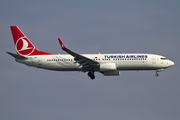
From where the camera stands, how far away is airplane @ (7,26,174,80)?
56906 millimetres

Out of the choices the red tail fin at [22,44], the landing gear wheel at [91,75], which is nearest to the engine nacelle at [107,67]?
the landing gear wheel at [91,75]

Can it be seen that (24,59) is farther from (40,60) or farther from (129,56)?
(129,56)

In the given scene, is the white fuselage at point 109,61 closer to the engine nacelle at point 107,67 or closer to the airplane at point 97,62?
the airplane at point 97,62

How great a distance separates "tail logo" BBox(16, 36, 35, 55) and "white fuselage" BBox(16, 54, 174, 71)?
236 centimetres

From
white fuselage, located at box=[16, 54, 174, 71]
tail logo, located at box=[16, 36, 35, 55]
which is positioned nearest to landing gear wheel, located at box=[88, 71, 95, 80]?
white fuselage, located at box=[16, 54, 174, 71]

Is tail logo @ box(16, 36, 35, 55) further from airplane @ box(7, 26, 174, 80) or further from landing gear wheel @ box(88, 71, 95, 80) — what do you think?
landing gear wheel @ box(88, 71, 95, 80)

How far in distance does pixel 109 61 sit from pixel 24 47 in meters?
16.3

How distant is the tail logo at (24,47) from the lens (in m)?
61.8

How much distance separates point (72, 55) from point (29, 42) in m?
11.9

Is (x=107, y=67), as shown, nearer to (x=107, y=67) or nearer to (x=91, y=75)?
(x=107, y=67)

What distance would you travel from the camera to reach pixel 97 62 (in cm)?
5641

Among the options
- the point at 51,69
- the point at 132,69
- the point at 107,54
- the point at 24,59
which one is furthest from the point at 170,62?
the point at 24,59

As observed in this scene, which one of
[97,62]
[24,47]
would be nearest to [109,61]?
[97,62]

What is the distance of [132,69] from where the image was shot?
189 ft
